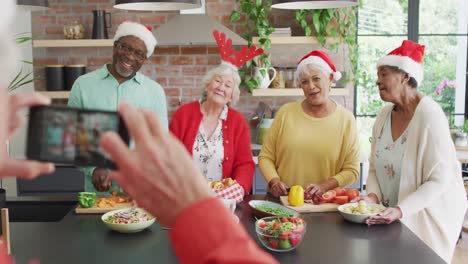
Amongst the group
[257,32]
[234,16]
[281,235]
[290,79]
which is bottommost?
[281,235]

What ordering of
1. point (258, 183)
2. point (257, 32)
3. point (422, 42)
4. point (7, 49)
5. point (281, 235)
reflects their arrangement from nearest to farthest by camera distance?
point (7, 49) < point (281, 235) < point (258, 183) < point (257, 32) < point (422, 42)

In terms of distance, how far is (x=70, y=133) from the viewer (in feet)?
2.16

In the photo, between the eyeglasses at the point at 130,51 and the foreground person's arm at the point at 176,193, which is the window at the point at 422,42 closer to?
the eyeglasses at the point at 130,51

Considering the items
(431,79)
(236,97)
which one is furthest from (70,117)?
(431,79)

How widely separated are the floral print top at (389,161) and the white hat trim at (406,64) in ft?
0.79

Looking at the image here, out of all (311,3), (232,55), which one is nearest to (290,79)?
(232,55)

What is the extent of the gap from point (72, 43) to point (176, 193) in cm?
443

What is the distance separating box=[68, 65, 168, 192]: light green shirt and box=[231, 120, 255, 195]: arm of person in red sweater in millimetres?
433

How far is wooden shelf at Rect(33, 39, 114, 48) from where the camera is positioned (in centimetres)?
473

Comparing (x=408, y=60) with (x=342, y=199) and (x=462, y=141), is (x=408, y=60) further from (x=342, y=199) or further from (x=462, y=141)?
(x=462, y=141)

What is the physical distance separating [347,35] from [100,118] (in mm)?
4425

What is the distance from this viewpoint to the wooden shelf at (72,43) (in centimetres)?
473

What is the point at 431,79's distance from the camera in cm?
560

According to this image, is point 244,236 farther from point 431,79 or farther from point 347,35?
point 431,79
